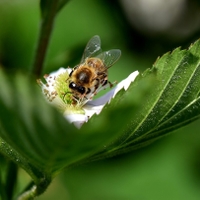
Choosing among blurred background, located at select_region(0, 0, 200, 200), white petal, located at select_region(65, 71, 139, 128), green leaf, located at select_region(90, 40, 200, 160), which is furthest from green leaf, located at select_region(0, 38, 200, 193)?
blurred background, located at select_region(0, 0, 200, 200)

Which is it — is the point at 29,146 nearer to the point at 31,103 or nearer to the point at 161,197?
the point at 31,103

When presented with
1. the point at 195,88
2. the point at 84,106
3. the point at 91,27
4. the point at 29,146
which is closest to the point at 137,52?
the point at 91,27

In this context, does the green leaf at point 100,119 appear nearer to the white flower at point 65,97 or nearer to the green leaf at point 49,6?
the white flower at point 65,97

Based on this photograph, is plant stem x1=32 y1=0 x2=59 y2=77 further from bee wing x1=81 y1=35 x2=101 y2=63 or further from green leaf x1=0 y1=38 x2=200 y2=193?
green leaf x1=0 y1=38 x2=200 y2=193

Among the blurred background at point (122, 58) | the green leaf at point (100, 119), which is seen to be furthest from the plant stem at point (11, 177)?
the blurred background at point (122, 58)

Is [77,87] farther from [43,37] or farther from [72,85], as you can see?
[43,37]
